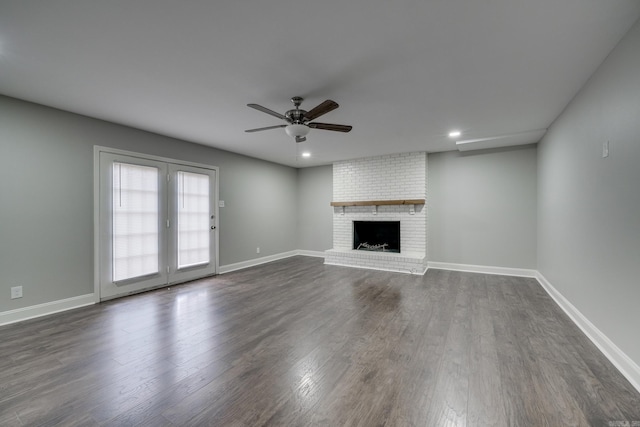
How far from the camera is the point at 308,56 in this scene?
2.21m

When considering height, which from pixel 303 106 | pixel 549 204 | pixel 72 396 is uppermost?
pixel 303 106

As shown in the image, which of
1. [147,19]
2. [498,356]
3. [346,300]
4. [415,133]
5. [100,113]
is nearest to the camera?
[147,19]

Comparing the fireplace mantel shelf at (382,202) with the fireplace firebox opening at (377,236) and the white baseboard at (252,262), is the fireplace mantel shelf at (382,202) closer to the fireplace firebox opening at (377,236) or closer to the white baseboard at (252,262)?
the fireplace firebox opening at (377,236)

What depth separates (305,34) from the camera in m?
1.95

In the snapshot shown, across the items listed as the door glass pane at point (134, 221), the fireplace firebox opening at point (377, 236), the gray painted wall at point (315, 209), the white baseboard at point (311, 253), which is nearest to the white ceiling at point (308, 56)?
A: the door glass pane at point (134, 221)

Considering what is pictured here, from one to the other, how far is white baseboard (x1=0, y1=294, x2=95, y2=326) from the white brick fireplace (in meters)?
4.43

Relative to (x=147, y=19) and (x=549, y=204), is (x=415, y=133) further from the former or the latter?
(x=147, y=19)

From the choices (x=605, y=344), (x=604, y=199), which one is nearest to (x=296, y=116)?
(x=604, y=199)

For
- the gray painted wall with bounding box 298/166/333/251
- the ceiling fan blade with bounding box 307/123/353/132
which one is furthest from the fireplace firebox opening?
the ceiling fan blade with bounding box 307/123/353/132

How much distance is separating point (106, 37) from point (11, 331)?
3.25m

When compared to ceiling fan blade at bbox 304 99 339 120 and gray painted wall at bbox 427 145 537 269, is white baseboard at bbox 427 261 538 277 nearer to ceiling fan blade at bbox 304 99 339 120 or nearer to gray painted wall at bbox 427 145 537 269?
gray painted wall at bbox 427 145 537 269

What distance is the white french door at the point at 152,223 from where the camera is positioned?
3785 millimetres

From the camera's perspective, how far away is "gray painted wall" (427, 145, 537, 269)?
500 centimetres

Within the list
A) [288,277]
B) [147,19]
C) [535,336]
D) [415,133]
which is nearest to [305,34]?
[147,19]
